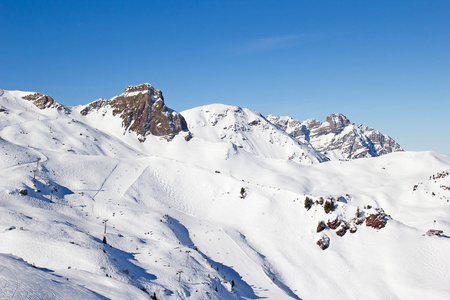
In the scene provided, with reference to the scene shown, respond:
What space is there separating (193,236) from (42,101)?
125353 millimetres

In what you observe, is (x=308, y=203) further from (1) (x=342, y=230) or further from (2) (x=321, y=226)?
(1) (x=342, y=230)

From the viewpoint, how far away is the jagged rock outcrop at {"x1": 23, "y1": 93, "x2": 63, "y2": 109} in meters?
141

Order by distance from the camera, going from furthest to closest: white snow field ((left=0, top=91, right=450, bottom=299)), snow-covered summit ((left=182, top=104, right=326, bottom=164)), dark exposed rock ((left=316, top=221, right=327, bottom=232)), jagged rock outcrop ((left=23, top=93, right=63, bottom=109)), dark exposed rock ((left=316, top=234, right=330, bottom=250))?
snow-covered summit ((left=182, top=104, right=326, bottom=164)) < jagged rock outcrop ((left=23, top=93, right=63, bottom=109)) < dark exposed rock ((left=316, top=221, right=327, bottom=232)) < dark exposed rock ((left=316, top=234, right=330, bottom=250)) < white snow field ((left=0, top=91, right=450, bottom=299))

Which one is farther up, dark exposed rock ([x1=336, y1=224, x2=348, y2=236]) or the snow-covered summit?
the snow-covered summit

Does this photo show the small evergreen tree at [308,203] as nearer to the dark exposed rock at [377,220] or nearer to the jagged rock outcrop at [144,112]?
Result: the dark exposed rock at [377,220]

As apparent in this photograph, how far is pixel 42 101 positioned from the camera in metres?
142

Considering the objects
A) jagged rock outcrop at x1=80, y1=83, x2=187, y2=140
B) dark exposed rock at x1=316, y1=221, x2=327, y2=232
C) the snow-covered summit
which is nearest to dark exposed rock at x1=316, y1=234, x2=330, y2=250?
dark exposed rock at x1=316, y1=221, x2=327, y2=232

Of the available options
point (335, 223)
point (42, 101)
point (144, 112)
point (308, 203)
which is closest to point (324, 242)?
point (335, 223)

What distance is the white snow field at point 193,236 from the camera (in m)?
26.5

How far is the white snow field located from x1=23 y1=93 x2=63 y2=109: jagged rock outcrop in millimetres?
51635

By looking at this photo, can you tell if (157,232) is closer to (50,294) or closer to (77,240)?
(77,240)

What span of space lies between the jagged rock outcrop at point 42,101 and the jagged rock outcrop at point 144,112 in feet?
45.0

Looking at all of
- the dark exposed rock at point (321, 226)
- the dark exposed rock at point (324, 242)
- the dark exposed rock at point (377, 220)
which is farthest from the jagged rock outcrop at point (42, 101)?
the dark exposed rock at point (377, 220)

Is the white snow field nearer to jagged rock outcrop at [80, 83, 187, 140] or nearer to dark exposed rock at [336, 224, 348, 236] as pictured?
dark exposed rock at [336, 224, 348, 236]
